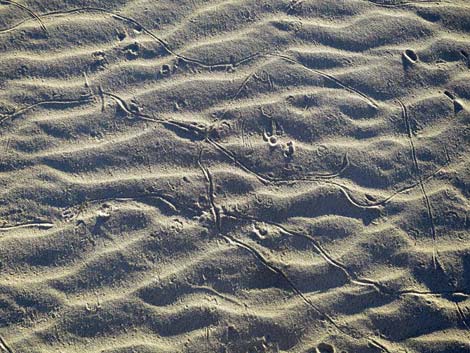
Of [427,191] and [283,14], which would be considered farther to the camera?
[283,14]

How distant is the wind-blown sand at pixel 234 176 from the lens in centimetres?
286

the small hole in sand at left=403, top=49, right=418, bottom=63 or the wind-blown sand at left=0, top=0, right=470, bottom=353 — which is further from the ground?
the small hole in sand at left=403, top=49, right=418, bottom=63

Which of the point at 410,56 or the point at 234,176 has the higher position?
the point at 410,56

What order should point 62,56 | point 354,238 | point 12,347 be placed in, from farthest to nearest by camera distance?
point 62,56, point 354,238, point 12,347

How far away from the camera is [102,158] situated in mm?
3070

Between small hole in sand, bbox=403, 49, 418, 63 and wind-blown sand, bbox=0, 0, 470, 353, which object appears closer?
wind-blown sand, bbox=0, 0, 470, 353

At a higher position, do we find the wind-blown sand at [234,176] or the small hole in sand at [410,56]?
the small hole in sand at [410,56]

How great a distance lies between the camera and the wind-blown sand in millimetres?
2861

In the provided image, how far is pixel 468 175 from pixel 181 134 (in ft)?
6.94

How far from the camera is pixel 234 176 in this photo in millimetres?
3098

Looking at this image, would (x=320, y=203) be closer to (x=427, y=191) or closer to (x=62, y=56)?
(x=427, y=191)

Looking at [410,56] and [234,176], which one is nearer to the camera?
[234,176]

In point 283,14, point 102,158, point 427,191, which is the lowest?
point 427,191

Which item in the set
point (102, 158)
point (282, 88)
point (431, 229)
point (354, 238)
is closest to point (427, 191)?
point (431, 229)
